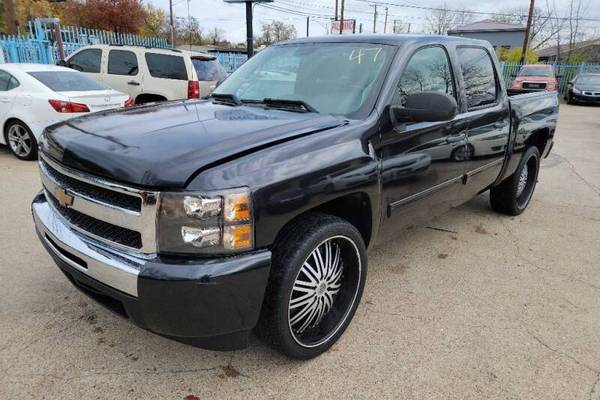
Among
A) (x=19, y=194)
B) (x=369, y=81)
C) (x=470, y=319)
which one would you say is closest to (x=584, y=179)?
(x=470, y=319)

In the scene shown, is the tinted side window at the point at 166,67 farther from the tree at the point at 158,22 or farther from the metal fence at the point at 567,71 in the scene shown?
the tree at the point at 158,22

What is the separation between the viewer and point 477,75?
3990mm

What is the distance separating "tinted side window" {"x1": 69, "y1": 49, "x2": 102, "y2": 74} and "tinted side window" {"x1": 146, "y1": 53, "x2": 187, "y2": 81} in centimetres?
117

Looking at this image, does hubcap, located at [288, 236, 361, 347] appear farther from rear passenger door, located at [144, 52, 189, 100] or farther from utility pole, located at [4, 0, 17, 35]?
utility pole, located at [4, 0, 17, 35]

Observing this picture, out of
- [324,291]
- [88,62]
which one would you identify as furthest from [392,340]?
[88,62]

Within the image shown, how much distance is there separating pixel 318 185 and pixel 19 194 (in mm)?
4500

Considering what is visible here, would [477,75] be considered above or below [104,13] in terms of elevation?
below

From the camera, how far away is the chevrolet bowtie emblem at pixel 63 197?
234 cm

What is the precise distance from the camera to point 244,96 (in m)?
3.30

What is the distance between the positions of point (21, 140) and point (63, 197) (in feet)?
18.3

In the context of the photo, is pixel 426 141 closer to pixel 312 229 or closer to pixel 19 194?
pixel 312 229

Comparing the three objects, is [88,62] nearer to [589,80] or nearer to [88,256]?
[88,256]

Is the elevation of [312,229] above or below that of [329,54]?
below

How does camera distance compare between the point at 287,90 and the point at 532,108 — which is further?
the point at 532,108
